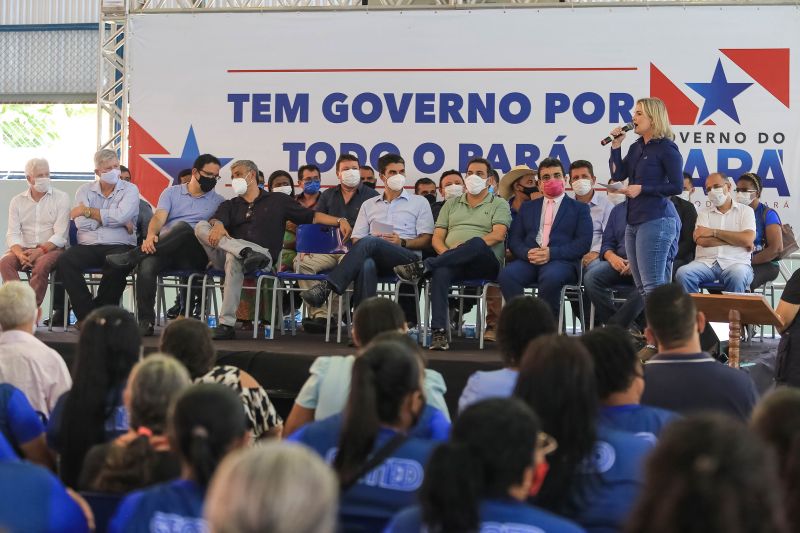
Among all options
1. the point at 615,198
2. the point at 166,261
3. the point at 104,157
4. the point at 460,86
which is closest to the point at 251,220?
the point at 166,261

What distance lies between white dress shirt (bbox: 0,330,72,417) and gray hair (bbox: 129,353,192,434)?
4.21 ft

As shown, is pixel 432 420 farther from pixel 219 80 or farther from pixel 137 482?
pixel 219 80

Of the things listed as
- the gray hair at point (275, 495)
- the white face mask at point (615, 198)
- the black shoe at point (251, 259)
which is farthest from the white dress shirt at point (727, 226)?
the gray hair at point (275, 495)

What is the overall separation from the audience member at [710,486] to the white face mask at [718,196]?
5.64 metres

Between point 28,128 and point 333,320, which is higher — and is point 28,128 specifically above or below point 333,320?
above

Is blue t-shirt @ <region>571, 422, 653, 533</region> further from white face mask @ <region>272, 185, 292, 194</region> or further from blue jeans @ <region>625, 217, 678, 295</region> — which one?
white face mask @ <region>272, 185, 292, 194</region>

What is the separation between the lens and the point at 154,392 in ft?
7.91

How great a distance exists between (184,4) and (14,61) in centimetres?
504

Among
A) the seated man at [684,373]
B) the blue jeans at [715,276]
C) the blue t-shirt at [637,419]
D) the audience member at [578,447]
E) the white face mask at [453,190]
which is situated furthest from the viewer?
the white face mask at [453,190]

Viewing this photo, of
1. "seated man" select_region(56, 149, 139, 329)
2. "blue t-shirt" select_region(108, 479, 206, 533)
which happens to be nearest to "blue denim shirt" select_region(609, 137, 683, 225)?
"seated man" select_region(56, 149, 139, 329)

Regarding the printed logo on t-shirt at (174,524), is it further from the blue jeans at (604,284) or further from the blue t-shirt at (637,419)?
the blue jeans at (604,284)

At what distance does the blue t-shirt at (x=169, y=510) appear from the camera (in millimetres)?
1855

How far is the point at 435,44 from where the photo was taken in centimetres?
789

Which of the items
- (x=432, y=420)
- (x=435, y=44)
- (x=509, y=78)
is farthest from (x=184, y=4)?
(x=432, y=420)
